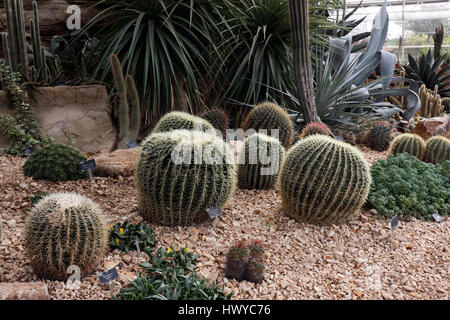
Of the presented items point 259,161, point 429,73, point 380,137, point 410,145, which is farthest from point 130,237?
point 429,73

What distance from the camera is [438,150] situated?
15.3 feet

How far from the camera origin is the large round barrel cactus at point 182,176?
8.66 feet

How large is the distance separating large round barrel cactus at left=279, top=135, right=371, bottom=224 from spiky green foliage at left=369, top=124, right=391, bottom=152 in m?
2.64

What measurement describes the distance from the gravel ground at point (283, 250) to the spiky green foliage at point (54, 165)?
0.10 metres

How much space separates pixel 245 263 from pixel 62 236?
3.33 feet

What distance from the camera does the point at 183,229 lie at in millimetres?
2764

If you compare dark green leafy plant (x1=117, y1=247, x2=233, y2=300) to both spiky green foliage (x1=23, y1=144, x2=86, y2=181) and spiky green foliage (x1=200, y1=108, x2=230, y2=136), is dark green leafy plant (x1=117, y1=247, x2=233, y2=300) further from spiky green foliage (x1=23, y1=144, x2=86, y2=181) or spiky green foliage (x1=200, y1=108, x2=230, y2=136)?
spiky green foliage (x1=200, y1=108, x2=230, y2=136)

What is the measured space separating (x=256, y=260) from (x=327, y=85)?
11.9 ft

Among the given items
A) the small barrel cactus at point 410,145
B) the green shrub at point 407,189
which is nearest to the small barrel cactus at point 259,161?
the green shrub at point 407,189

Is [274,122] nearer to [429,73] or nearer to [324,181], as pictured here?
[324,181]

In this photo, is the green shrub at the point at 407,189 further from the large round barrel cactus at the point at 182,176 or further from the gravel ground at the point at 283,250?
the large round barrel cactus at the point at 182,176
